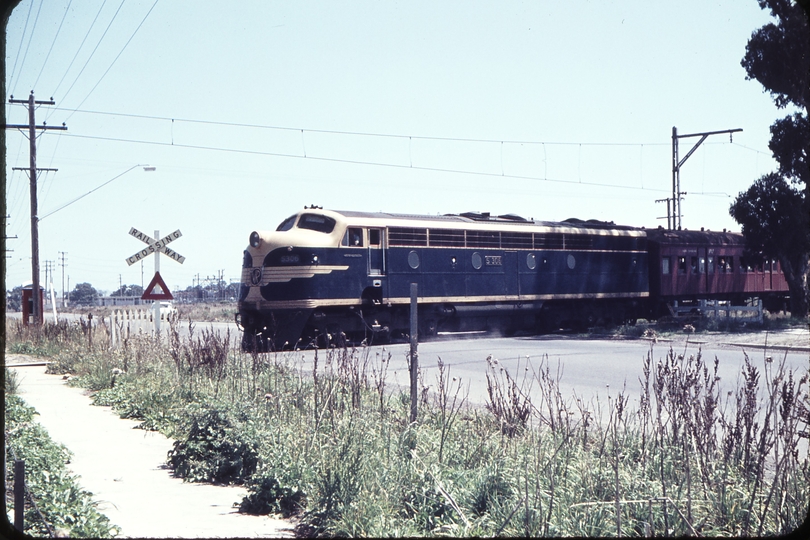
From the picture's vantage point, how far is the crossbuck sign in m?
13.0

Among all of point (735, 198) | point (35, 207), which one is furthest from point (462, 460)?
point (35, 207)

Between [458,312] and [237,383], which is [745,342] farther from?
[237,383]

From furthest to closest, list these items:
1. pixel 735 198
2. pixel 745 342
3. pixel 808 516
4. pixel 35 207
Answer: pixel 35 207 → pixel 735 198 → pixel 745 342 → pixel 808 516

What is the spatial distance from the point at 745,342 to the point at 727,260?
12.3m

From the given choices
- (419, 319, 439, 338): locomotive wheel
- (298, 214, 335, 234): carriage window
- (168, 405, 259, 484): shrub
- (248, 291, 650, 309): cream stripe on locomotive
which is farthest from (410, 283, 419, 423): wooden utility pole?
(419, 319, 439, 338): locomotive wheel

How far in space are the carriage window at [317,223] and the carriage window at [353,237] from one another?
1.44 feet

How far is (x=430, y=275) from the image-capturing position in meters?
22.3

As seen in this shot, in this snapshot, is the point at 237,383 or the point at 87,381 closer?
the point at 237,383

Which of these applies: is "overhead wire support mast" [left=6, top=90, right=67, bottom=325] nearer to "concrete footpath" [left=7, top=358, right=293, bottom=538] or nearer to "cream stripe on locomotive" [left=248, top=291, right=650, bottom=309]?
"cream stripe on locomotive" [left=248, top=291, right=650, bottom=309]

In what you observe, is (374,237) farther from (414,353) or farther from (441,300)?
(414,353)

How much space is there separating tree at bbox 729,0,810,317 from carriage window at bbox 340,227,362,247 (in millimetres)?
12165

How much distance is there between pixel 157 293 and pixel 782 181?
70.2ft

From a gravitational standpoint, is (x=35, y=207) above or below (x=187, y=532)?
above

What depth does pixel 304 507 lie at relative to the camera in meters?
5.57
